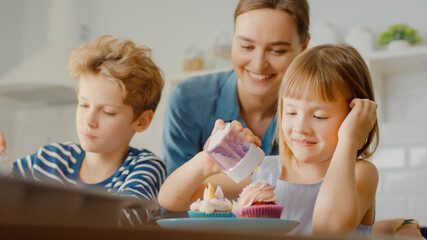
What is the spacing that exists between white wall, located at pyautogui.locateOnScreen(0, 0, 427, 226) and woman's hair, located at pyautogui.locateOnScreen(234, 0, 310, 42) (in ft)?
5.17

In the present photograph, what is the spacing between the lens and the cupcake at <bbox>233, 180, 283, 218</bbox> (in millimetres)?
924

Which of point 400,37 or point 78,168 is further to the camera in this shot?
point 400,37

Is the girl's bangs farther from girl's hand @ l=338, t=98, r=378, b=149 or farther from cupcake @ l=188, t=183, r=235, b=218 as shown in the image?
cupcake @ l=188, t=183, r=235, b=218

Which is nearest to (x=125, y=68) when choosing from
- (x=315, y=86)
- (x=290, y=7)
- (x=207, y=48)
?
(x=290, y=7)

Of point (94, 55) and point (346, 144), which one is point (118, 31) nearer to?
point (94, 55)

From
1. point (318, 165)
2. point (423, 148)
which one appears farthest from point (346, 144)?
point (423, 148)

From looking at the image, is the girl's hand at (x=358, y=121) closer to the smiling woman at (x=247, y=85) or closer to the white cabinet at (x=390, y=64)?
the smiling woman at (x=247, y=85)

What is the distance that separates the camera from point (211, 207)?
95 cm

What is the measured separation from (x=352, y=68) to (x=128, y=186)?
63cm

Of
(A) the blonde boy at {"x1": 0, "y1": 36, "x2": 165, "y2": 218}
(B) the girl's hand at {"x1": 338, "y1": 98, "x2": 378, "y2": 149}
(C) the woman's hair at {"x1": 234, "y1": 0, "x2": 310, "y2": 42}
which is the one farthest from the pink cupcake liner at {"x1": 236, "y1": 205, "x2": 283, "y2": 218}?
(C) the woman's hair at {"x1": 234, "y1": 0, "x2": 310, "y2": 42}

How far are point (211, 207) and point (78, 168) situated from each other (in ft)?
2.28

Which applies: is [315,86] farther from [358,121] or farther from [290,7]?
[290,7]

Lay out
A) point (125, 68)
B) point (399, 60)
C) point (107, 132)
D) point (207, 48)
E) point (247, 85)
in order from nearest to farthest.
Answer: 1. point (107, 132)
2. point (125, 68)
3. point (247, 85)
4. point (399, 60)
5. point (207, 48)

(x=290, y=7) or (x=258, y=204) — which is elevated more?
(x=290, y=7)
